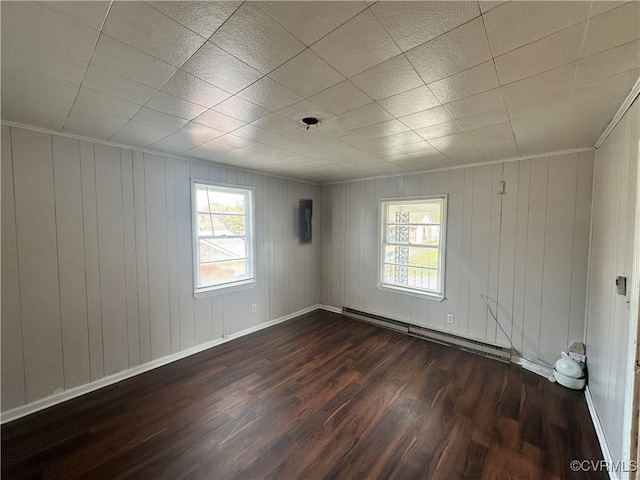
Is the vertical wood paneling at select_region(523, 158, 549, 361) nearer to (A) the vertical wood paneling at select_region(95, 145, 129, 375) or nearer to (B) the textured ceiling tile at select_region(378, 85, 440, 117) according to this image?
(B) the textured ceiling tile at select_region(378, 85, 440, 117)

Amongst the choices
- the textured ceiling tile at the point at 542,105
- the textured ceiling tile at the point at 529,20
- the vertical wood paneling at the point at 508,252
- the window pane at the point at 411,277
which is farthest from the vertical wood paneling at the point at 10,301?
the vertical wood paneling at the point at 508,252

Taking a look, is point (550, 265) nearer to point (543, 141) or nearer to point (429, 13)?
point (543, 141)

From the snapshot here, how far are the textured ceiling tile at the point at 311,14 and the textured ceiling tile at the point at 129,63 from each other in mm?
697

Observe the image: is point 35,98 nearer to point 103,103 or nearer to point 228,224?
point 103,103

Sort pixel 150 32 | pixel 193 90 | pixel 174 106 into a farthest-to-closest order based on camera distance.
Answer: pixel 174 106
pixel 193 90
pixel 150 32

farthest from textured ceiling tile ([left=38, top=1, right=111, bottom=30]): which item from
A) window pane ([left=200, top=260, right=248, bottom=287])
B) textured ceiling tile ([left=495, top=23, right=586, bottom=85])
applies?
window pane ([left=200, top=260, right=248, bottom=287])

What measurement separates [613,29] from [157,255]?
151 inches

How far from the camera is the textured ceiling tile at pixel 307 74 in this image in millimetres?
1254

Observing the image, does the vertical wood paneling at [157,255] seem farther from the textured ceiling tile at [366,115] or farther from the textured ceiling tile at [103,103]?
the textured ceiling tile at [366,115]

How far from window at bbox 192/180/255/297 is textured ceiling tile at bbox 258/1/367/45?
8.83 ft

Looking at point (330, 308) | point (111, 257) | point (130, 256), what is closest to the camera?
point (111, 257)

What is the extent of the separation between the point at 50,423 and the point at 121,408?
0.48 meters

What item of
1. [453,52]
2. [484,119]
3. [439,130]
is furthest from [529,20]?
[439,130]

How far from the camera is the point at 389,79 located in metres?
1.41
